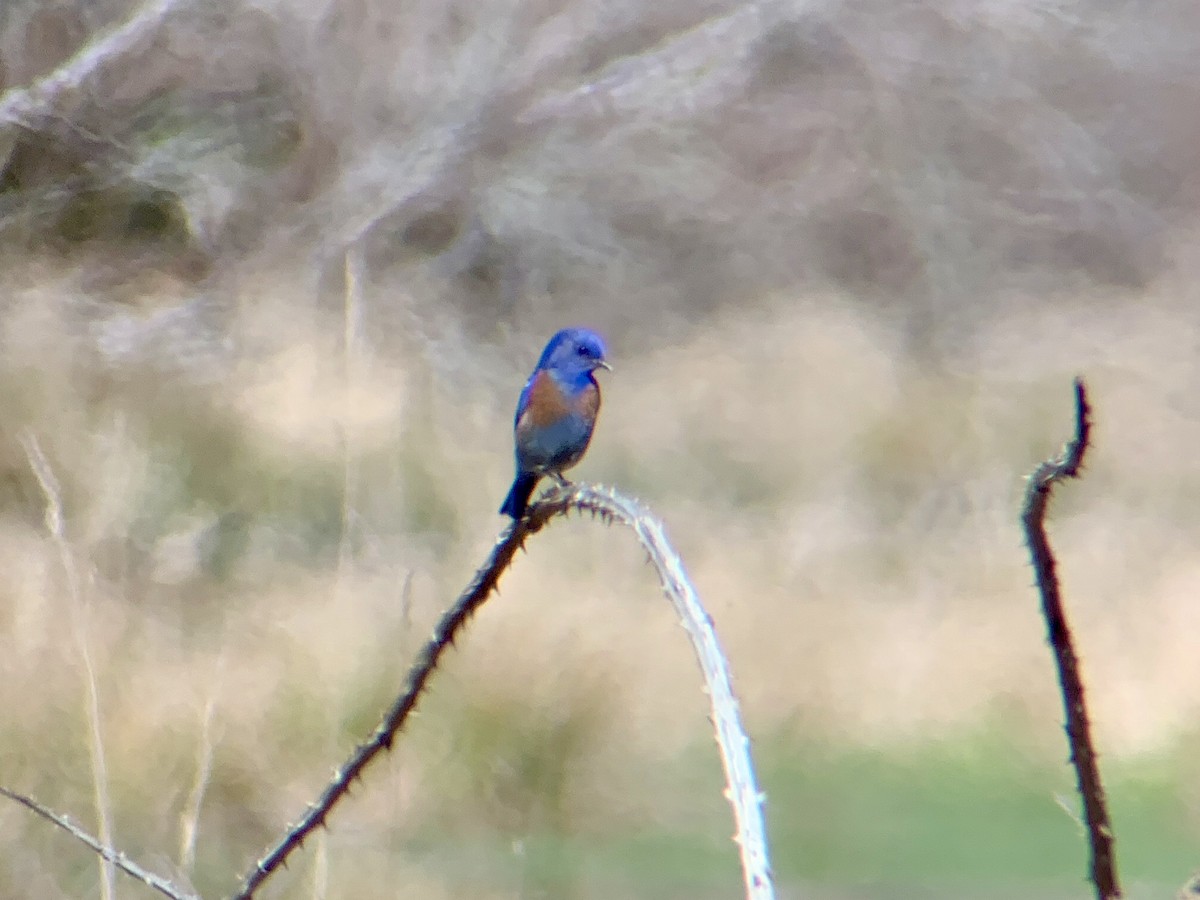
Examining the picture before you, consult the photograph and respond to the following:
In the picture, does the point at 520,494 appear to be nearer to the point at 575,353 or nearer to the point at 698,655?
the point at 575,353

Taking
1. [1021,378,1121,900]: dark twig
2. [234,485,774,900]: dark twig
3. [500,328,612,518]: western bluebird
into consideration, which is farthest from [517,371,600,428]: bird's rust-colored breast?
[1021,378,1121,900]: dark twig

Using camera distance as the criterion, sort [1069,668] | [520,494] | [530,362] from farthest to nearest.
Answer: [530,362] < [520,494] < [1069,668]

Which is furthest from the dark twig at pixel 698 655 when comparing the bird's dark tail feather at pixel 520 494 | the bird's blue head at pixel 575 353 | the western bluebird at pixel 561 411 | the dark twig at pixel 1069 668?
the bird's blue head at pixel 575 353

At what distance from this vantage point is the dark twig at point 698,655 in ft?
2.47

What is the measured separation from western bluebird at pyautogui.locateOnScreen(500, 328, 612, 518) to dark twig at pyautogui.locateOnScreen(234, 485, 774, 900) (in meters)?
0.86

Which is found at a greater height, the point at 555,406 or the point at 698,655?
the point at 555,406

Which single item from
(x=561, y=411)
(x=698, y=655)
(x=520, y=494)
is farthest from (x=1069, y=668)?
(x=561, y=411)

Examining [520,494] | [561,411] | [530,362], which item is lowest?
[520,494]

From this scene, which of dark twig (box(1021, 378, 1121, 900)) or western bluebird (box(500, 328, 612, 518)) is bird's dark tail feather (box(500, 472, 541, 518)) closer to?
western bluebird (box(500, 328, 612, 518))

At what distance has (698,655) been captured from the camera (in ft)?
3.00

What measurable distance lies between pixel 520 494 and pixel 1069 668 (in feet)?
4.52

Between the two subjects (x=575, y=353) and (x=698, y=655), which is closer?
(x=698, y=655)

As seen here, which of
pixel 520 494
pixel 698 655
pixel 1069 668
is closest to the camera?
pixel 698 655

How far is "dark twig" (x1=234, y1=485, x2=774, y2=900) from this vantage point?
751 mm
